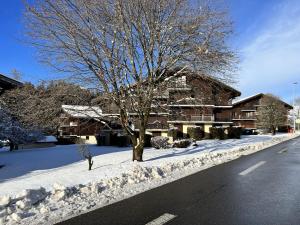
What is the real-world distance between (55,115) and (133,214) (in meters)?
10.4

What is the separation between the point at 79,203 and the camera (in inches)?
277

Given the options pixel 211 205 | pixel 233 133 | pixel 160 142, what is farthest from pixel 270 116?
pixel 211 205

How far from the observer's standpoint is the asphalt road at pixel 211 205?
19.1 feet

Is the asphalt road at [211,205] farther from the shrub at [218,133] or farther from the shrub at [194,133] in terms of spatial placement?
the shrub at [218,133]

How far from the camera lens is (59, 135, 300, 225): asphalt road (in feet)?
19.1

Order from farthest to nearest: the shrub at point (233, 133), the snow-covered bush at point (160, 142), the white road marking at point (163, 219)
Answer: the shrub at point (233, 133), the snow-covered bush at point (160, 142), the white road marking at point (163, 219)

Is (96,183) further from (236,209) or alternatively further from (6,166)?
(6,166)

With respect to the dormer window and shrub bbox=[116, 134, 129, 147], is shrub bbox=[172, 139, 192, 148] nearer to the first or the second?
shrub bbox=[116, 134, 129, 147]

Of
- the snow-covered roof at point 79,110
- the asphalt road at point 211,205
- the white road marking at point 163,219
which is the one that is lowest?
the white road marking at point 163,219

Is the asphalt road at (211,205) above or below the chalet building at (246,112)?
below

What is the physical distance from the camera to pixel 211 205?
6.91 m

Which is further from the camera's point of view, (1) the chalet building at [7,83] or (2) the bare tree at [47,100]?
(1) the chalet building at [7,83]

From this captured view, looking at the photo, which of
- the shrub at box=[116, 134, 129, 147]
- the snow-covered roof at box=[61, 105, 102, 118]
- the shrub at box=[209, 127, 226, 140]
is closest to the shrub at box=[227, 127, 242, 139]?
the shrub at box=[209, 127, 226, 140]

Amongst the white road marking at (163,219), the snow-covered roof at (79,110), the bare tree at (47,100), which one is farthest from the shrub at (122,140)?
the white road marking at (163,219)
